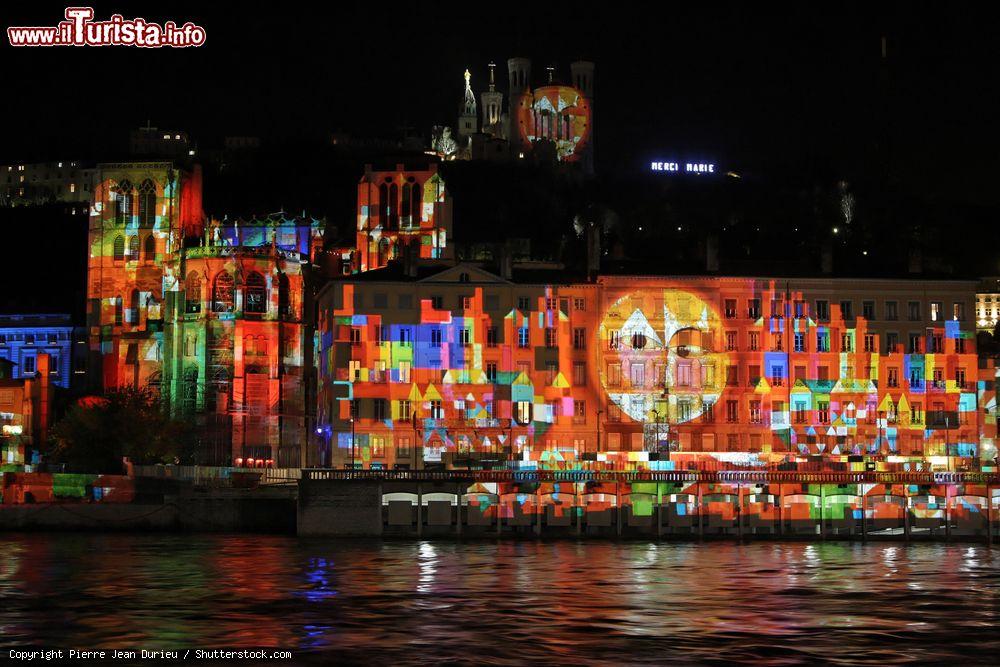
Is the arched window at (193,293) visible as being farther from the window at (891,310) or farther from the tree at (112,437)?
the window at (891,310)

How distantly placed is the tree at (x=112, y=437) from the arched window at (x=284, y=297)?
17.7 m

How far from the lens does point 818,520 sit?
91.6 metres

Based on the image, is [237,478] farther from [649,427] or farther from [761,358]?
[761,358]

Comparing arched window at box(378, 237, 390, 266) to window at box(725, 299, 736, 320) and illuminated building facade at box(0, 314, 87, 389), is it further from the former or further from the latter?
illuminated building facade at box(0, 314, 87, 389)

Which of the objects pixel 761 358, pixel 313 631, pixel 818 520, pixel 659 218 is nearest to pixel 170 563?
pixel 313 631

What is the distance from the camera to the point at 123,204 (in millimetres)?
138875

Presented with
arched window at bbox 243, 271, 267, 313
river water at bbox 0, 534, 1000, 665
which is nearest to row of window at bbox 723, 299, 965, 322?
river water at bbox 0, 534, 1000, 665

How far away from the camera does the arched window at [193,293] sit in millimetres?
124500

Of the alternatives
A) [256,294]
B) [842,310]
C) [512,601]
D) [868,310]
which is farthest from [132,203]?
[512,601]

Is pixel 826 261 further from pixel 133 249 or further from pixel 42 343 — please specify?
pixel 42 343

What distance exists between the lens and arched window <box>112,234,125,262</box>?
13862cm

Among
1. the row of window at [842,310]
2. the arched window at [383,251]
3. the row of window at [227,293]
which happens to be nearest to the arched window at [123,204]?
the row of window at [227,293]

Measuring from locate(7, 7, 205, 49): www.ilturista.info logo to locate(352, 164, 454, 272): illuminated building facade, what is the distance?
3746 cm

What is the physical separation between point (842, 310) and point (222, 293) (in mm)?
44983
